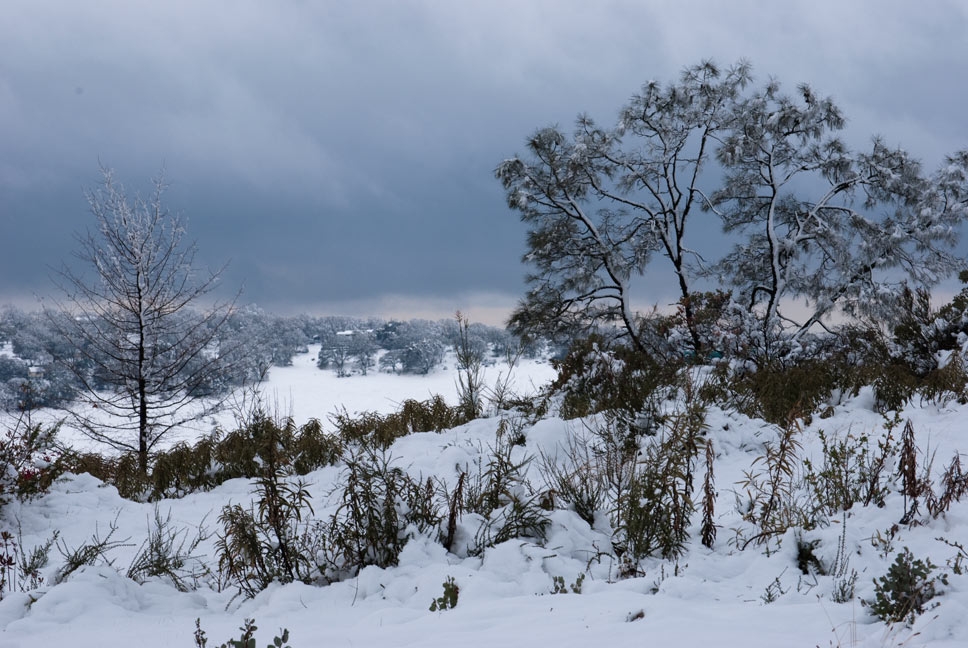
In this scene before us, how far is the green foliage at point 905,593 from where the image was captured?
2061 millimetres

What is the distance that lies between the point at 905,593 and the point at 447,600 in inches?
79.7

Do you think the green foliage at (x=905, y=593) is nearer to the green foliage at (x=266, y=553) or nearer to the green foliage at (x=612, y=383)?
the green foliage at (x=266, y=553)

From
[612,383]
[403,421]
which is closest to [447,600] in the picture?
Result: [403,421]

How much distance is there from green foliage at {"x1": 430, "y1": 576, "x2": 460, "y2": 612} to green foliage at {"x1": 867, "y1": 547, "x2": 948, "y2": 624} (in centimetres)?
186

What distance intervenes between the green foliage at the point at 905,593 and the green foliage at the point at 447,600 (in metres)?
1.86

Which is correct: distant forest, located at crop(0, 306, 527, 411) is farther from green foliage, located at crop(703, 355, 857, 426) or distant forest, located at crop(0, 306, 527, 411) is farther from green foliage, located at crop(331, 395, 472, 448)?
green foliage, located at crop(703, 355, 857, 426)

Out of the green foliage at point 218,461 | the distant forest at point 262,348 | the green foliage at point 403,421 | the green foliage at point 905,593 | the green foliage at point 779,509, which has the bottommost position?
the green foliage at point 905,593

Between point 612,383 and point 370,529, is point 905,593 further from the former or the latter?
point 612,383

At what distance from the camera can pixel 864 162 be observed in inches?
606

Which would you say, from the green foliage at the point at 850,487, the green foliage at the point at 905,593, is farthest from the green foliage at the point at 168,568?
the green foliage at the point at 850,487

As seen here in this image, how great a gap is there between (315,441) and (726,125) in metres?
15.1

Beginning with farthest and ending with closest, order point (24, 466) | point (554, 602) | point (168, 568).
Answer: point (24, 466), point (168, 568), point (554, 602)

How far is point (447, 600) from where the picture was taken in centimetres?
263

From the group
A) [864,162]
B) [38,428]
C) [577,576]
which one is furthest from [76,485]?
[864,162]
